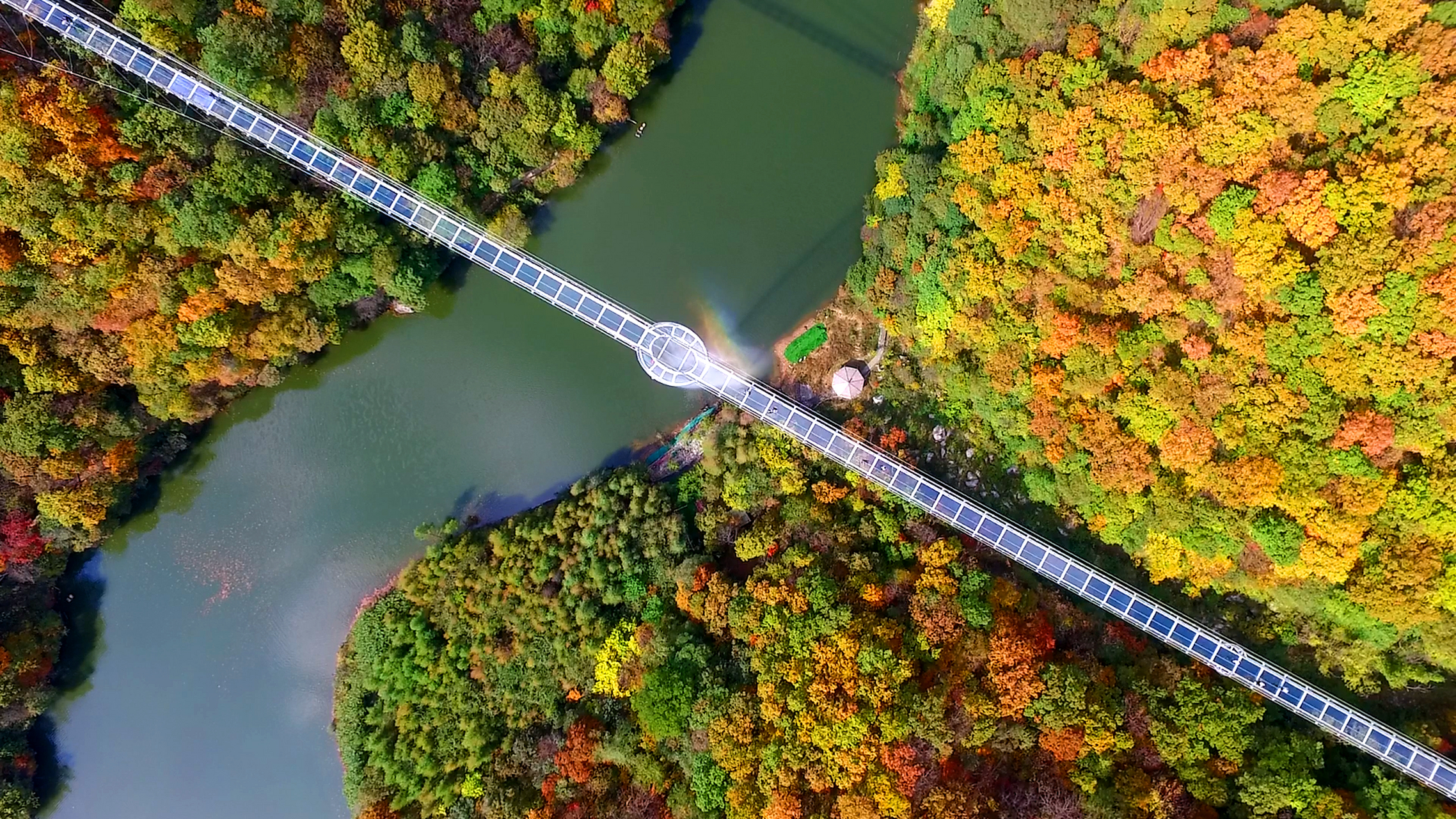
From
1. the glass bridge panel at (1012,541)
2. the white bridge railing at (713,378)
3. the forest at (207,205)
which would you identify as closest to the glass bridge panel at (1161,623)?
the white bridge railing at (713,378)

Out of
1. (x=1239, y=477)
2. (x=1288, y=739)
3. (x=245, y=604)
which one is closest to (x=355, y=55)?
(x=245, y=604)

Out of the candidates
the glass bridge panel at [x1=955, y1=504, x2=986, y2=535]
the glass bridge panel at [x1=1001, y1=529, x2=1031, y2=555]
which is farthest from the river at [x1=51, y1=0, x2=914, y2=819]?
the glass bridge panel at [x1=1001, y1=529, x2=1031, y2=555]

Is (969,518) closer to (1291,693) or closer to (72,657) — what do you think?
(1291,693)

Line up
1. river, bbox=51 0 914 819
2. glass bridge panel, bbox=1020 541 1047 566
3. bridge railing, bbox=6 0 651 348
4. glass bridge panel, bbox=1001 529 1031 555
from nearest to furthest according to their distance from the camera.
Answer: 1. bridge railing, bbox=6 0 651 348
2. glass bridge panel, bbox=1020 541 1047 566
3. glass bridge panel, bbox=1001 529 1031 555
4. river, bbox=51 0 914 819

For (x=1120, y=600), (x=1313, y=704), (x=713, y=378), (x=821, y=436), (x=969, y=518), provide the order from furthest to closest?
1. (x=713, y=378)
2. (x=821, y=436)
3. (x=969, y=518)
4. (x=1120, y=600)
5. (x=1313, y=704)

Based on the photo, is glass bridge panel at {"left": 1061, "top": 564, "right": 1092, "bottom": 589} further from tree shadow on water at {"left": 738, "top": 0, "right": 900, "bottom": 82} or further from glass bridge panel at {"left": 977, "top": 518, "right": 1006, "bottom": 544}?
tree shadow on water at {"left": 738, "top": 0, "right": 900, "bottom": 82}

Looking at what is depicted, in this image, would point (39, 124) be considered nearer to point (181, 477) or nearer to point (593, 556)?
point (181, 477)

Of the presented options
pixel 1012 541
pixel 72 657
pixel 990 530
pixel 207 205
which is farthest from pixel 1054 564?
pixel 72 657
